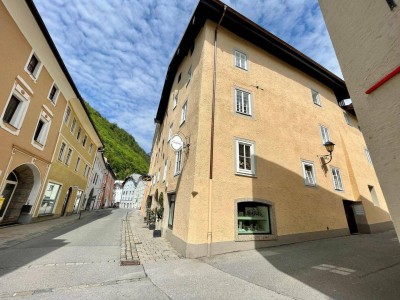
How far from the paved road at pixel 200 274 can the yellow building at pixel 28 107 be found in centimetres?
639

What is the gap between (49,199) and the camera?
17000 millimetres

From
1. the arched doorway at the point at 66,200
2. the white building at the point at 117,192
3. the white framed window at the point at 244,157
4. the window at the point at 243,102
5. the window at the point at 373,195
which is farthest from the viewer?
the white building at the point at 117,192

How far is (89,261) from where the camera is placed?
20.9ft

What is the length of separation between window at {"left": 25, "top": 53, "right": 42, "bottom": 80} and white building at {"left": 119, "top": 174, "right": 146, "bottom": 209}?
63.2m

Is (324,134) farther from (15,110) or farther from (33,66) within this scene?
(33,66)

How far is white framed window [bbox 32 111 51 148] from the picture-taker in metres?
13.8

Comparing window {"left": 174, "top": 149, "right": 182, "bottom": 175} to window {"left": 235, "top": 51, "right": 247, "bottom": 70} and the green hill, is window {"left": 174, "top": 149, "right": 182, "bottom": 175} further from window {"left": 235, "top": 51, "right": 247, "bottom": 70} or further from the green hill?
the green hill

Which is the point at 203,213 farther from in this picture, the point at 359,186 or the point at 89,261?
the point at 359,186

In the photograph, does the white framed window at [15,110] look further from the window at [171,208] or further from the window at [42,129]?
the window at [171,208]

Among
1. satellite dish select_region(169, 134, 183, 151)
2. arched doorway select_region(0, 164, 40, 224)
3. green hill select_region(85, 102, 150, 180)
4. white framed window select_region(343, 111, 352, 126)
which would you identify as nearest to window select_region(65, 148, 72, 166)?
arched doorway select_region(0, 164, 40, 224)

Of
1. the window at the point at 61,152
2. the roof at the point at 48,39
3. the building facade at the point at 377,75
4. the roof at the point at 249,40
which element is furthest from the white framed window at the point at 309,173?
the window at the point at 61,152

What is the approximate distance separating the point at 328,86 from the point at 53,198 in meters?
26.9

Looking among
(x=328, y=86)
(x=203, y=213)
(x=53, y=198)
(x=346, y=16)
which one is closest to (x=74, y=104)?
(x=53, y=198)

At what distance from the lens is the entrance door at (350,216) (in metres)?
13.3
